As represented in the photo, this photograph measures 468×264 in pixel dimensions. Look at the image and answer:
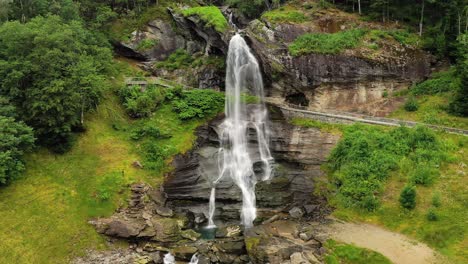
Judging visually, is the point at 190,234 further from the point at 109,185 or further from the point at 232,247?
the point at 109,185

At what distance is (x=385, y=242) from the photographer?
2955 cm

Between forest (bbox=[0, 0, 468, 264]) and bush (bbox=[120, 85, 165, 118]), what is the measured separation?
0.14 meters

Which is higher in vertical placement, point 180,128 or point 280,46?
point 280,46

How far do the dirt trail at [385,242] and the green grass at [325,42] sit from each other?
23.4 m

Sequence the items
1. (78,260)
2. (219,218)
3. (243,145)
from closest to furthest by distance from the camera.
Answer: (78,260)
(219,218)
(243,145)

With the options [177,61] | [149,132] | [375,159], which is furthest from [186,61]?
[375,159]

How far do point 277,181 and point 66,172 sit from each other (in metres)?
19.9

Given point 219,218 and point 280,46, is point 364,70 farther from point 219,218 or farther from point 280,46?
point 219,218

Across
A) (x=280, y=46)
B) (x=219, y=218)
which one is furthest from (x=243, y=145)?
(x=280, y=46)

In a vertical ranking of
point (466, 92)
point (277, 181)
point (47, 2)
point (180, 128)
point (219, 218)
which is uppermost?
point (47, 2)

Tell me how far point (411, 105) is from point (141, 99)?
3076cm

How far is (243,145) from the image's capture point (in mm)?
43250

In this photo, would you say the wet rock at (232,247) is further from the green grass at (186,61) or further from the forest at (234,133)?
the green grass at (186,61)

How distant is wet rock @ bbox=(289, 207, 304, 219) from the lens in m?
34.6
